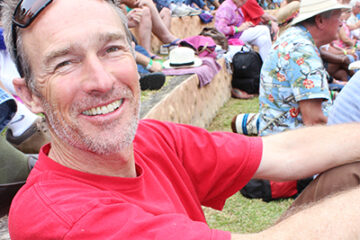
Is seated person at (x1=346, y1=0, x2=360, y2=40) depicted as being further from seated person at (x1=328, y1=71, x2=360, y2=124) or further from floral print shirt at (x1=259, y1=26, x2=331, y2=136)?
seated person at (x1=328, y1=71, x2=360, y2=124)

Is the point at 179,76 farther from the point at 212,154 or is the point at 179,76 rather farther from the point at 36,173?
the point at 36,173

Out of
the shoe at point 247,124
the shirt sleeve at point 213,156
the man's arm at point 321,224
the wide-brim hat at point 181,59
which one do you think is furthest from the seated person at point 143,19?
the man's arm at point 321,224

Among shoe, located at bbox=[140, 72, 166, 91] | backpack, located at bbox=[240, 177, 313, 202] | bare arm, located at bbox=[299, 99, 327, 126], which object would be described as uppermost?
bare arm, located at bbox=[299, 99, 327, 126]

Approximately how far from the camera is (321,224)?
1077 mm

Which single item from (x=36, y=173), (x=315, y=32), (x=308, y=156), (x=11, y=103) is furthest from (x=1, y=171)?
(x=315, y=32)

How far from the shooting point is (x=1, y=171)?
6.33ft

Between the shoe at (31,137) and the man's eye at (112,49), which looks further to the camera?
the shoe at (31,137)

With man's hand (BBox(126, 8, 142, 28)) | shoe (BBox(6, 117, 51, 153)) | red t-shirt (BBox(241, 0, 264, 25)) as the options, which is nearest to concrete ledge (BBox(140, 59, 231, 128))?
shoe (BBox(6, 117, 51, 153))

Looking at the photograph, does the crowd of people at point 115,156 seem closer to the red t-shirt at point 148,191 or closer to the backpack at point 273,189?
the red t-shirt at point 148,191

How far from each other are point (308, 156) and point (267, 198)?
64.2 inches

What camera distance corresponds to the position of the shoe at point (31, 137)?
2.50 meters

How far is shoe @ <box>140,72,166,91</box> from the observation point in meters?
4.12

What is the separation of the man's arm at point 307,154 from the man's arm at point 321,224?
18.3 inches

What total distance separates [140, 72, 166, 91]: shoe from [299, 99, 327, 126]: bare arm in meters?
1.71
